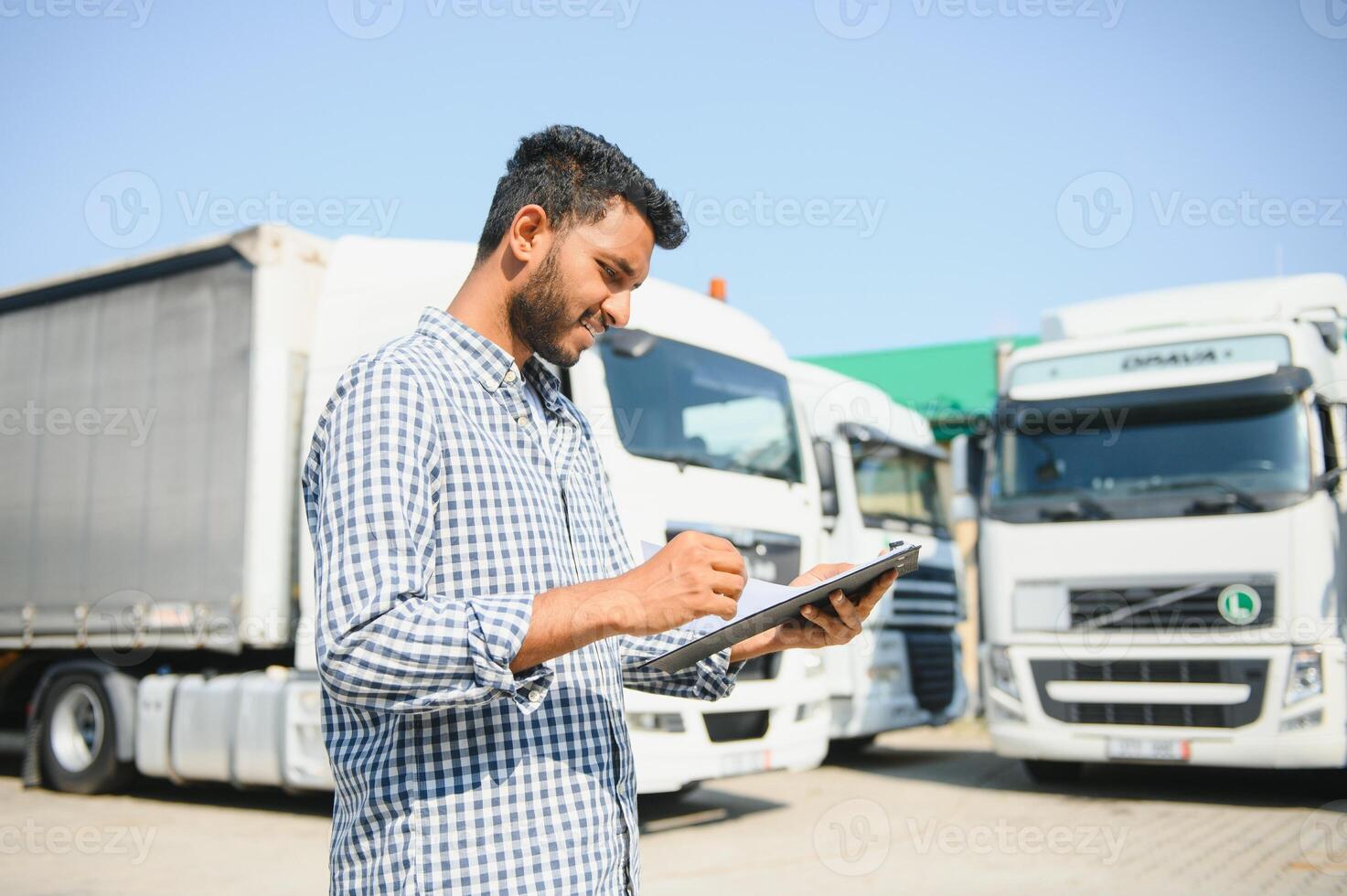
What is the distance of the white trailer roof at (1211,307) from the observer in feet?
29.0

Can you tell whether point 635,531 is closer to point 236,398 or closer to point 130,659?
point 236,398

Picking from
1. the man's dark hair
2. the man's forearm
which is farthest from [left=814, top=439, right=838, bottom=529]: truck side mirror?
the man's forearm

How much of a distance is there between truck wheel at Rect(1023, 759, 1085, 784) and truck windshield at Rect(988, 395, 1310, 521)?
2.24 meters

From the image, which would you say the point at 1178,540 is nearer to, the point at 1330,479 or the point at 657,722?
the point at 1330,479

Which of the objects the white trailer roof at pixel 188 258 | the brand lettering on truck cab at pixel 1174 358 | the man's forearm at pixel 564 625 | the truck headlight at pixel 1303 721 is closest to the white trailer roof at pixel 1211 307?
the brand lettering on truck cab at pixel 1174 358

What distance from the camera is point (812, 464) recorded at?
8789mm

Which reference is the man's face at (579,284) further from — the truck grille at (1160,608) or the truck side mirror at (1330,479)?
the truck side mirror at (1330,479)

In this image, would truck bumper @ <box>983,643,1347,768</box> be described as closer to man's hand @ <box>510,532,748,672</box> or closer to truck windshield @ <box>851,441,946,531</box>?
truck windshield @ <box>851,441,946,531</box>

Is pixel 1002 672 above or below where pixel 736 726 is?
above

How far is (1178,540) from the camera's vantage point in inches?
320

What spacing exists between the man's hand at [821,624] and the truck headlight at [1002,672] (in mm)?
7028

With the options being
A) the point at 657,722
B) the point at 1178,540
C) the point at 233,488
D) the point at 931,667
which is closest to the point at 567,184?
the point at 657,722

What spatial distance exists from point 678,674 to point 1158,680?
7058mm

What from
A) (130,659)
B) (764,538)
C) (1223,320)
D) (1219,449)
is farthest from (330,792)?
(1223,320)
